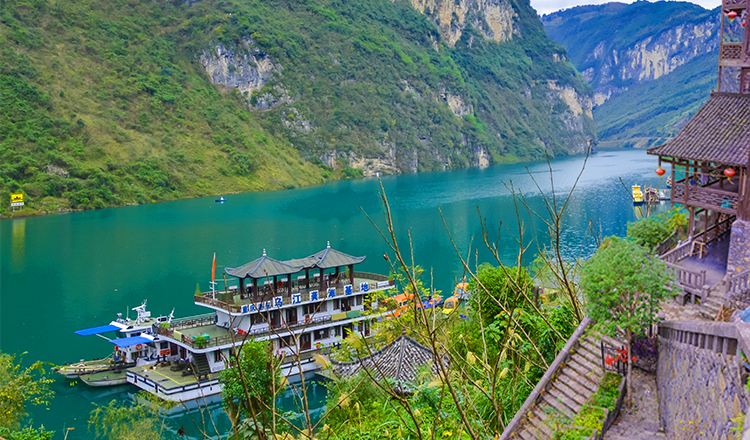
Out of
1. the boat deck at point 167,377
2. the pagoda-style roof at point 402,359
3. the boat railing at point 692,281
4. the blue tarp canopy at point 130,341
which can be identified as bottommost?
the boat deck at point 167,377

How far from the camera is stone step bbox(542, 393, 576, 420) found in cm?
749

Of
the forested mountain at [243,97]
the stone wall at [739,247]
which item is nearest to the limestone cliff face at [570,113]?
the forested mountain at [243,97]

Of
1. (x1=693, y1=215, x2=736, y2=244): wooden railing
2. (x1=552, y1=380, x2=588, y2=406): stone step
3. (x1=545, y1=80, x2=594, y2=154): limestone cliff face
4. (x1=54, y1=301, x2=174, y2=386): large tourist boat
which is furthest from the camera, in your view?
(x1=545, y1=80, x2=594, y2=154): limestone cliff face

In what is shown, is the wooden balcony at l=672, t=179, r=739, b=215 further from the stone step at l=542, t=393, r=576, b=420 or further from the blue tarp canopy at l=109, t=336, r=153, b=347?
the blue tarp canopy at l=109, t=336, r=153, b=347

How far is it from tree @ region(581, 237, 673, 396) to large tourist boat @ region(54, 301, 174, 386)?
17272 mm

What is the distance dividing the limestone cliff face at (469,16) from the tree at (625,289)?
158283 mm

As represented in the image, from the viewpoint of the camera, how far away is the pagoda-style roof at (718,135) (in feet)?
31.8

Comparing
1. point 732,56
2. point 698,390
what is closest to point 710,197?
point 732,56

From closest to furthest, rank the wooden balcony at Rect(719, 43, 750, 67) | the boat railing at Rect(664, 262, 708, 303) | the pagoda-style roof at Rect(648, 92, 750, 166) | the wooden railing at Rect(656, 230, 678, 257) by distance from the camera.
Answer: the boat railing at Rect(664, 262, 708, 303), the pagoda-style roof at Rect(648, 92, 750, 166), the wooden balcony at Rect(719, 43, 750, 67), the wooden railing at Rect(656, 230, 678, 257)

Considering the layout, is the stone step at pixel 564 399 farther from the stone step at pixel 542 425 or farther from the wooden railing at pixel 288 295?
the wooden railing at pixel 288 295

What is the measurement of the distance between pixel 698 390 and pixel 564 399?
2.09 meters

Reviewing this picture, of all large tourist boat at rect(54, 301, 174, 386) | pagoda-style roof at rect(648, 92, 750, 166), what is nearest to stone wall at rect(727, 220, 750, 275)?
pagoda-style roof at rect(648, 92, 750, 166)

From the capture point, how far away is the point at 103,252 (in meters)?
42.0

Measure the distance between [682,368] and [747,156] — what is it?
15.2 feet
